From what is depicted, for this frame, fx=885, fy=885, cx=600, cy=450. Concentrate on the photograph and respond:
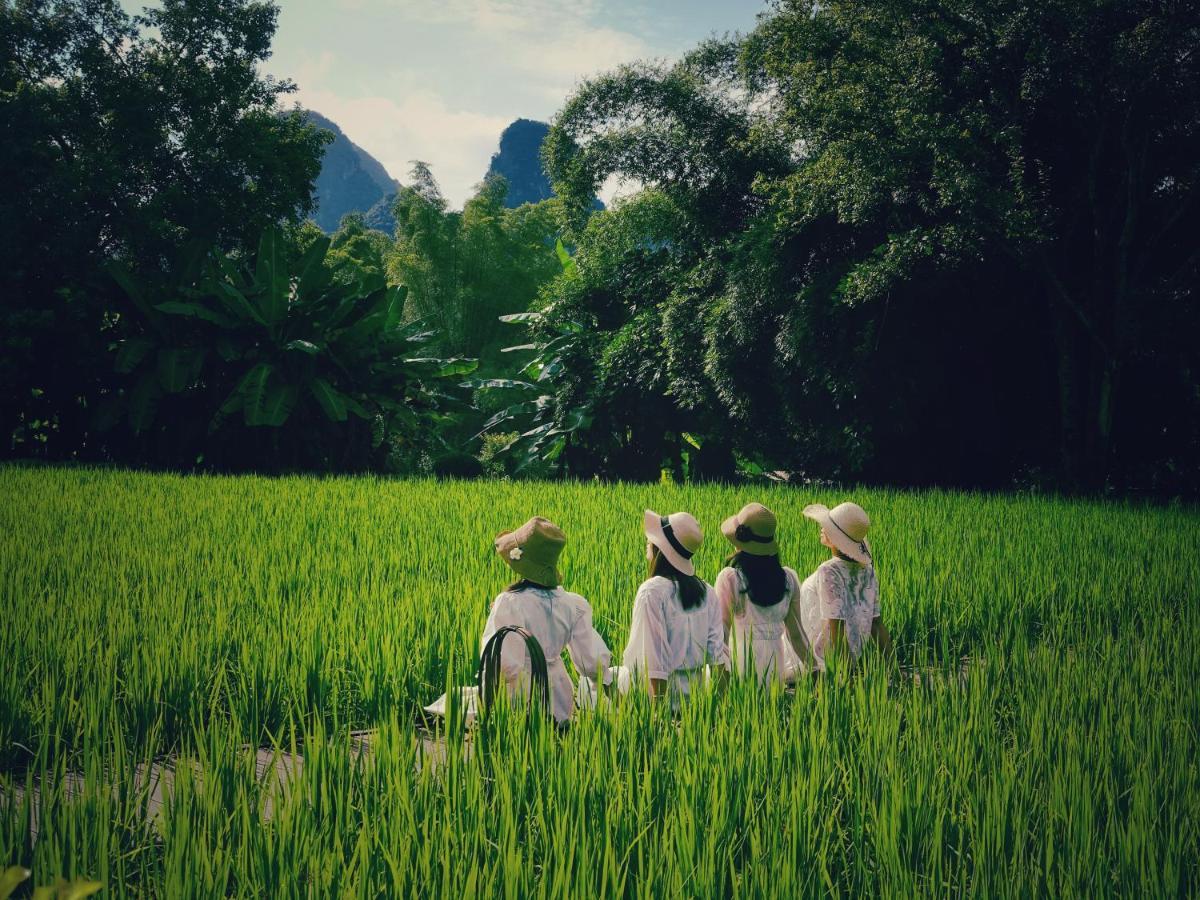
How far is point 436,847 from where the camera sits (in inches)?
76.5

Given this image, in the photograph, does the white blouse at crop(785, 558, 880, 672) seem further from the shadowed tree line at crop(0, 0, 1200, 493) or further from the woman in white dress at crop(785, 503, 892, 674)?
the shadowed tree line at crop(0, 0, 1200, 493)

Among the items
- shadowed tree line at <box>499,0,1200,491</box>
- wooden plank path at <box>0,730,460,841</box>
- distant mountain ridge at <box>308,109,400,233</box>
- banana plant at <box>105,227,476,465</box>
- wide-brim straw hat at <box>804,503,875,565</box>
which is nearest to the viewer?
wooden plank path at <box>0,730,460,841</box>

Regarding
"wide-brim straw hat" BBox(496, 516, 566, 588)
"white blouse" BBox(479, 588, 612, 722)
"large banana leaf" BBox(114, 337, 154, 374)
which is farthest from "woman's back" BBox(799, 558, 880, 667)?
"large banana leaf" BBox(114, 337, 154, 374)

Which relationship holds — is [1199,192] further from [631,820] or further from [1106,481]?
[631,820]

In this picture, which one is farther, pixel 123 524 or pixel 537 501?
pixel 537 501

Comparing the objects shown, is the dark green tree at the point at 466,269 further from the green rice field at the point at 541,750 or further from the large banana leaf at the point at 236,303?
the green rice field at the point at 541,750

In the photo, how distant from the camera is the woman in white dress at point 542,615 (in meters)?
2.91

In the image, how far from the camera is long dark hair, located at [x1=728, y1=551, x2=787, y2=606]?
3.52 metres

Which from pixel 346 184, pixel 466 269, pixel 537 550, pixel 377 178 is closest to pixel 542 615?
pixel 537 550

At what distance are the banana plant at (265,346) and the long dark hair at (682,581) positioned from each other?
1068 cm

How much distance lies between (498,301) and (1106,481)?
26.5 meters

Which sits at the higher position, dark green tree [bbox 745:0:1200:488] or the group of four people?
dark green tree [bbox 745:0:1200:488]

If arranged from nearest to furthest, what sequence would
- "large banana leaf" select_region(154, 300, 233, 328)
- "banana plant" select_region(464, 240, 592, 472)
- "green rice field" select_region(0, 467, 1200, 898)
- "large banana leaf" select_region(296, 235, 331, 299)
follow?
"green rice field" select_region(0, 467, 1200, 898) < "large banana leaf" select_region(154, 300, 233, 328) < "large banana leaf" select_region(296, 235, 331, 299) < "banana plant" select_region(464, 240, 592, 472)

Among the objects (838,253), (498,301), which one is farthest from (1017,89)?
(498,301)
